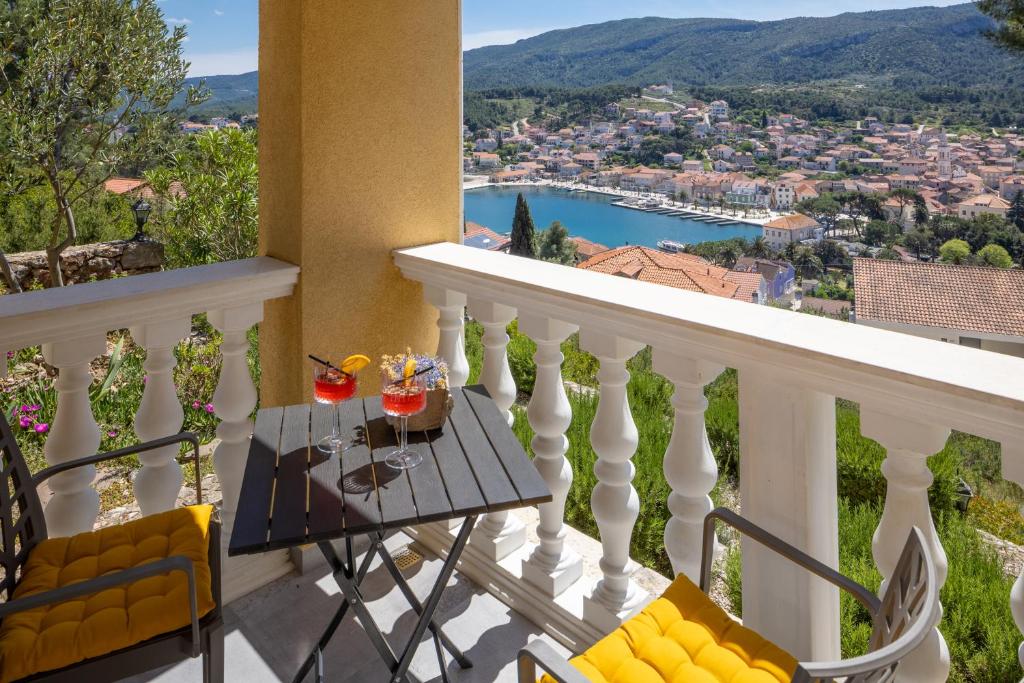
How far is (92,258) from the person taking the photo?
5465mm

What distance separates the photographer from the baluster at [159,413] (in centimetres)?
175

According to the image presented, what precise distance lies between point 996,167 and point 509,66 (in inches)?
82.5

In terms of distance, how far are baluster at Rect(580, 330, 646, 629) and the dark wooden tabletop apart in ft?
0.85

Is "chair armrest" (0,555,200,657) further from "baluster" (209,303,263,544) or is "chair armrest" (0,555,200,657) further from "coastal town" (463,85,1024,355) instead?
"coastal town" (463,85,1024,355)

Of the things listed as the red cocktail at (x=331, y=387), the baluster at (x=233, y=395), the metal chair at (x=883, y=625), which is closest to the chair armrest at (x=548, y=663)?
the metal chair at (x=883, y=625)

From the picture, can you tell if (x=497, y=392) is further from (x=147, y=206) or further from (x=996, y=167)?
(x=147, y=206)

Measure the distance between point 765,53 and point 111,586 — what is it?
2745mm

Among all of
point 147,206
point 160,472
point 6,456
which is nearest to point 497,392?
point 160,472

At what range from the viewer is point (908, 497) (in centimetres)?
109

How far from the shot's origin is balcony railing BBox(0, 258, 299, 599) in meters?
1.58

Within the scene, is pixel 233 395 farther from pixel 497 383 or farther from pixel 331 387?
pixel 497 383

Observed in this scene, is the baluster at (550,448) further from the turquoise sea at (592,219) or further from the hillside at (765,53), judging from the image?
the hillside at (765,53)

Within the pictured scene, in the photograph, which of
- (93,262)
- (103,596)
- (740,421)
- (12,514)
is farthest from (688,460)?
(93,262)

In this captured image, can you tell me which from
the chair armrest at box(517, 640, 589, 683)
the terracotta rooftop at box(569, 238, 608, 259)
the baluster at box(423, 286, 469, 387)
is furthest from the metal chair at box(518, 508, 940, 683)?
the terracotta rooftop at box(569, 238, 608, 259)
